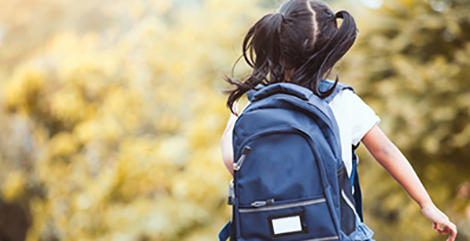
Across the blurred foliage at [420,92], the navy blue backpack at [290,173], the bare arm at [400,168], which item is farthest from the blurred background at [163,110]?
the navy blue backpack at [290,173]

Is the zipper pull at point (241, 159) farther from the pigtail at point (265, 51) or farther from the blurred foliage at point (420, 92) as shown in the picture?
the blurred foliage at point (420, 92)

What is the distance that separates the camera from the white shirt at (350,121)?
0.95 meters

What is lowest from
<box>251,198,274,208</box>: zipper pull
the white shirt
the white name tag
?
the white name tag

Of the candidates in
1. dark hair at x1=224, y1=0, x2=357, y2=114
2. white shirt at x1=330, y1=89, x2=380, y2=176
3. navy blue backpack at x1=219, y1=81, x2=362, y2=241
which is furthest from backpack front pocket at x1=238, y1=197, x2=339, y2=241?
dark hair at x1=224, y1=0, x2=357, y2=114

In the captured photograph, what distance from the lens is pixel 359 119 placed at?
95 centimetres

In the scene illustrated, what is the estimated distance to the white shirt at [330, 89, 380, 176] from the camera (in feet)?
3.10

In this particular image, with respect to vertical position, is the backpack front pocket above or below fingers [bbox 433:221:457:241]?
above

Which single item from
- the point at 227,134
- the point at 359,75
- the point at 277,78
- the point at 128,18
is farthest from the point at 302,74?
the point at 128,18

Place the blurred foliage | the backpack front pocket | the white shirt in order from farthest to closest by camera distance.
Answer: the blurred foliage → the white shirt → the backpack front pocket

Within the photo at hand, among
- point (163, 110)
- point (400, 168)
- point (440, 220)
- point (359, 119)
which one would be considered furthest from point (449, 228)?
point (163, 110)

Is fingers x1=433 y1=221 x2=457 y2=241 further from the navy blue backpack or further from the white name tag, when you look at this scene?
the white name tag

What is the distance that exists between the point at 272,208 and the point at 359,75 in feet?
6.67

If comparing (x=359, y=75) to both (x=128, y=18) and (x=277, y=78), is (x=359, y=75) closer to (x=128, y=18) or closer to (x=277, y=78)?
(x=277, y=78)

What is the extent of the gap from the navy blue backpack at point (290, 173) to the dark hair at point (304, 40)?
10 cm
